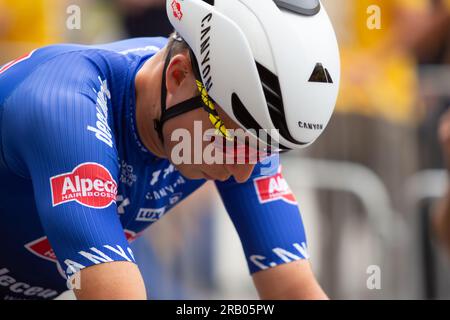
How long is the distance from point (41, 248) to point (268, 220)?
1095mm

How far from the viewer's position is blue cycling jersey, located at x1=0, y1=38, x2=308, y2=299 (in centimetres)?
362

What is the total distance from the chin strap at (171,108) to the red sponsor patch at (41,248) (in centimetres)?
77

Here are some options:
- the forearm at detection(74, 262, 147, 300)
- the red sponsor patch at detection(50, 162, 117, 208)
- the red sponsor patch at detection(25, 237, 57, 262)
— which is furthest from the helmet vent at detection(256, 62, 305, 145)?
the red sponsor patch at detection(25, 237, 57, 262)

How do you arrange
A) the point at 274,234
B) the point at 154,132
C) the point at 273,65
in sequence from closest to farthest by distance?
the point at 273,65, the point at 154,132, the point at 274,234

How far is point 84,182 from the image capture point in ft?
12.0

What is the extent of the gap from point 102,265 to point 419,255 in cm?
536

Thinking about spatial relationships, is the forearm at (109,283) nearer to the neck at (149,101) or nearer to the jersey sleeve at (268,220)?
the neck at (149,101)

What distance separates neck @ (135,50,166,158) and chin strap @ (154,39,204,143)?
3 centimetres

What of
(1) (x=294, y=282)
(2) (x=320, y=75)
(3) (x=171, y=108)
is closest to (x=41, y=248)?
(3) (x=171, y=108)

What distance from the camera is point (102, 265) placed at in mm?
3561

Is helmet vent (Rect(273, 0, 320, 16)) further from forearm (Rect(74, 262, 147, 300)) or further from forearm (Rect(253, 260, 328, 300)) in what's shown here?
forearm (Rect(253, 260, 328, 300))

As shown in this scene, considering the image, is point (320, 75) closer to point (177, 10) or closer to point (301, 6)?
point (301, 6)

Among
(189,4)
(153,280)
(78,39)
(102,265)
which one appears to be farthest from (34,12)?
(102,265)
